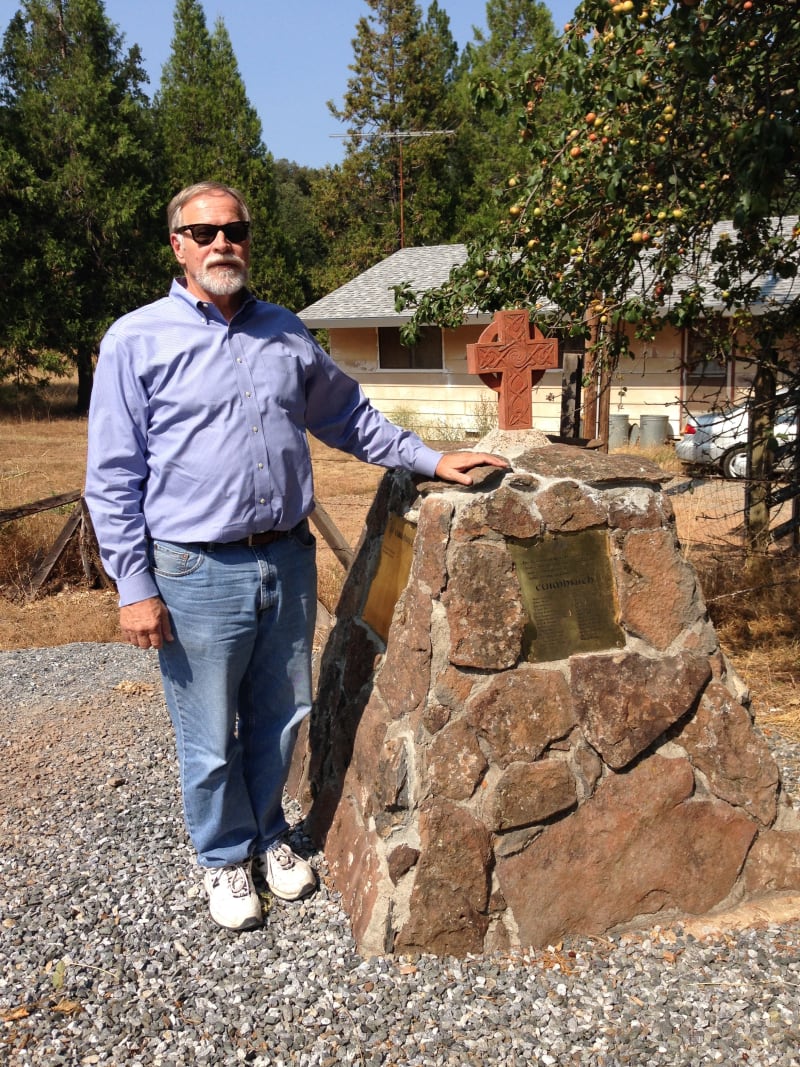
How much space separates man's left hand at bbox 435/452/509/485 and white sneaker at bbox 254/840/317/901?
140 centimetres

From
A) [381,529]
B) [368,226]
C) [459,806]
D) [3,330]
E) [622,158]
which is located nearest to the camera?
[459,806]

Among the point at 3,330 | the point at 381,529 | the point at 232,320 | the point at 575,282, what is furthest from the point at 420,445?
the point at 3,330

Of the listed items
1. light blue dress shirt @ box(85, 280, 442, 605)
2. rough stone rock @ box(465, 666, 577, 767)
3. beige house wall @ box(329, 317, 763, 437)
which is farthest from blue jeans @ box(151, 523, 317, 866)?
beige house wall @ box(329, 317, 763, 437)

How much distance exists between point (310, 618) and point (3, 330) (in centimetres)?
1989

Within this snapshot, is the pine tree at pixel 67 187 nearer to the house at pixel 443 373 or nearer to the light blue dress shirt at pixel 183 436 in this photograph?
the house at pixel 443 373

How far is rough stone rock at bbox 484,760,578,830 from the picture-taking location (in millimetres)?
2977

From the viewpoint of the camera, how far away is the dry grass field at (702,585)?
535cm

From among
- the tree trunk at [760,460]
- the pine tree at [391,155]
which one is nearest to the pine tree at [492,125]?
the pine tree at [391,155]

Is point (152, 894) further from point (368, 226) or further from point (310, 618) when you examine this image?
point (368, 226)

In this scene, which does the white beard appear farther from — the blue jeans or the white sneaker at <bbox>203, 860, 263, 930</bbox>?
the white sneaker at <bbox>203, 860, 263, 930</bbox>

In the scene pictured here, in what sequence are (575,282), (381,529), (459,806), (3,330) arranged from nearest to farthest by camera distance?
(459,806)
(381,529)
(575,282)
(3,330)

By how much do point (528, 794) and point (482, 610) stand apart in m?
0.60

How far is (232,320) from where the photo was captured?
2797 mm

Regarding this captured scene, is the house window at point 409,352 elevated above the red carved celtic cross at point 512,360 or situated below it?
below
